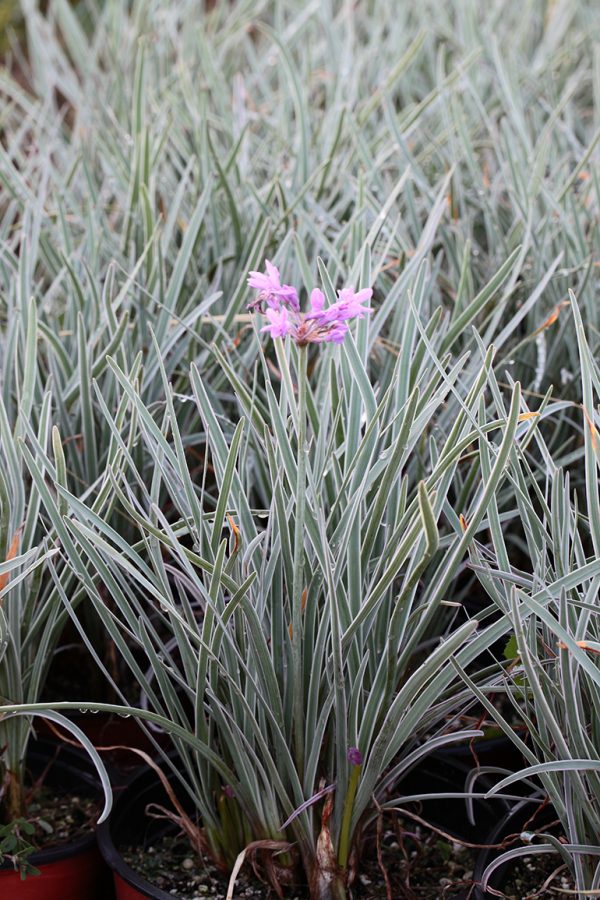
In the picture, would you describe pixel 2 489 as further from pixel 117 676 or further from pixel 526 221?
pixel 526 221

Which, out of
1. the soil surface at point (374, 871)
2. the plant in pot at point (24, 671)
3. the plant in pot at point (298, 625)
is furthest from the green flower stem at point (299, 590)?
the plant in pot at point (24, 671)

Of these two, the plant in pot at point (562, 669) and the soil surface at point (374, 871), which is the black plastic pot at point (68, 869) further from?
the plant in pot at point (562, 669)

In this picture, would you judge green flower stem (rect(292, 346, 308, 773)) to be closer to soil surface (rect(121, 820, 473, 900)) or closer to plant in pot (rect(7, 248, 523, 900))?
plant in pot (rect(7, 248, 523, 900))

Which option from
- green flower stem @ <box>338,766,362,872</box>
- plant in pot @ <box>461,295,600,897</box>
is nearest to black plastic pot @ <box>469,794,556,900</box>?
plant in pot @ <box>461,295,600,897</box>

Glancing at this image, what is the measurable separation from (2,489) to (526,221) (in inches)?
31.0

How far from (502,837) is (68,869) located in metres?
0.42

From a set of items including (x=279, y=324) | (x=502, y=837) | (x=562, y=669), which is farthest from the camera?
(x=502, y=837)

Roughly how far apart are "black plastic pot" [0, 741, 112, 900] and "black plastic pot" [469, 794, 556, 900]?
372 millimetres

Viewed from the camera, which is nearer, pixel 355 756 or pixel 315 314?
pixel 315 314

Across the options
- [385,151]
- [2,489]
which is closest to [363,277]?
[2,489]

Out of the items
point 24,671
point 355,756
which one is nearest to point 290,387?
point 355,756

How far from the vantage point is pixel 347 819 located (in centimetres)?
82

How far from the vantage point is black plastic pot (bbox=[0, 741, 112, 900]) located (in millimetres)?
901

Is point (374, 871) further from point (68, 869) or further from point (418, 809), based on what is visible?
point (68, 869)
